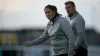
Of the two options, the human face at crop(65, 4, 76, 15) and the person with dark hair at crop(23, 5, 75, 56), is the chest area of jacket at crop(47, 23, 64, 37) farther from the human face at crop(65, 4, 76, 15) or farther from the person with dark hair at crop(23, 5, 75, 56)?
the human face at crop(65, 4, 76, 15)

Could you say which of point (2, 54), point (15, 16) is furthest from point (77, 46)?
point (15, 16)

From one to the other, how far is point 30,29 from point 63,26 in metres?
54.8

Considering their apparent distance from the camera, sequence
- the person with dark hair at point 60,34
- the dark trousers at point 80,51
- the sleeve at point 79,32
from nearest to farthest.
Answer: the person with dark hair at point 60,34
the sleeve at point 79,32
the dark trousers at point 80,51

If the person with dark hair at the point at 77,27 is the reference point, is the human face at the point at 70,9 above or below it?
above

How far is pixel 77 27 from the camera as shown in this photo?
33.7 feet

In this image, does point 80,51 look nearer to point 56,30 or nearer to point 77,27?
point 77,27

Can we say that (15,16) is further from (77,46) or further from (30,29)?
(77,46)

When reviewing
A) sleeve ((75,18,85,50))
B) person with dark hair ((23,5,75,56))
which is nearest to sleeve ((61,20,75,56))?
person with dark hair ((23,5,75,56))

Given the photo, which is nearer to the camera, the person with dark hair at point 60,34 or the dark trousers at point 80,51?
the person with dark hair at point 60,34

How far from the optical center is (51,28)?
9758 mm

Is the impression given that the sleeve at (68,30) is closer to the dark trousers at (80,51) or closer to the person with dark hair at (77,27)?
the person with dark hair at (77,27)

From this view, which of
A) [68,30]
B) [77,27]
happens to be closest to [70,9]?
[77,27]

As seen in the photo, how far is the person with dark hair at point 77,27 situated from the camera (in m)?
10.2

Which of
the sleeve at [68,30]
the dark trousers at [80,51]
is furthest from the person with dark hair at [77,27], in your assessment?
the sleeve at [68,30]
